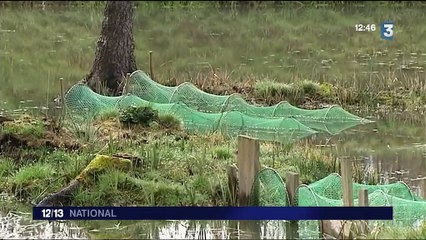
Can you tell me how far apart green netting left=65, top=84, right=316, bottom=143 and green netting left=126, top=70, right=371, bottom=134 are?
71cm

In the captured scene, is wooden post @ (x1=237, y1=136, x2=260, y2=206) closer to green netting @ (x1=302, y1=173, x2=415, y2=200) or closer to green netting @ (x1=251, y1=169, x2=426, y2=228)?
green netting @ (x1=251, y1=169, x2=426, y2=228)

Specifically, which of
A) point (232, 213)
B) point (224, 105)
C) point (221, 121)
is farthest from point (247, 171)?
point (224, 105)

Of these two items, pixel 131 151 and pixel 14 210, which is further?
pixel 131 151

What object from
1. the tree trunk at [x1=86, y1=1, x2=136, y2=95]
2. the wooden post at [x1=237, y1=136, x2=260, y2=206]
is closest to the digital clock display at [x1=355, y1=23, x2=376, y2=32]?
the tree trunk at [x1=86, y1=1, x2=136, y2=95]

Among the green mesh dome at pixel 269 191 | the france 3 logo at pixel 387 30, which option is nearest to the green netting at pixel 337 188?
the green mesh dome at pixel 269 191

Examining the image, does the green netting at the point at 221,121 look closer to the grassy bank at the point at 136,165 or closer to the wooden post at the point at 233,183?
the grassy bank at the point at 136,165

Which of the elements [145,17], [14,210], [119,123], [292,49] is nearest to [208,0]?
[145,17]

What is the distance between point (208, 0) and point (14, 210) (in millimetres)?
28832

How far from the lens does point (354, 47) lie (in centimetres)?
2178

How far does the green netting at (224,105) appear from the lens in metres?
11.5

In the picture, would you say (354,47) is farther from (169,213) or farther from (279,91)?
(169,213)

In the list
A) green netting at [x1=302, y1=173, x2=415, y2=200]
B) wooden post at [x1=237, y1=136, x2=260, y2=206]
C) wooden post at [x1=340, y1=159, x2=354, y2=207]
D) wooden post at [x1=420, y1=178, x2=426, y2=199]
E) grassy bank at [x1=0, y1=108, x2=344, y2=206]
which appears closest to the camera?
wooden post at [x1=340, y1=159, x2=354, y2=207]

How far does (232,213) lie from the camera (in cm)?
561

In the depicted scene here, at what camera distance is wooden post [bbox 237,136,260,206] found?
6660 millimetres
